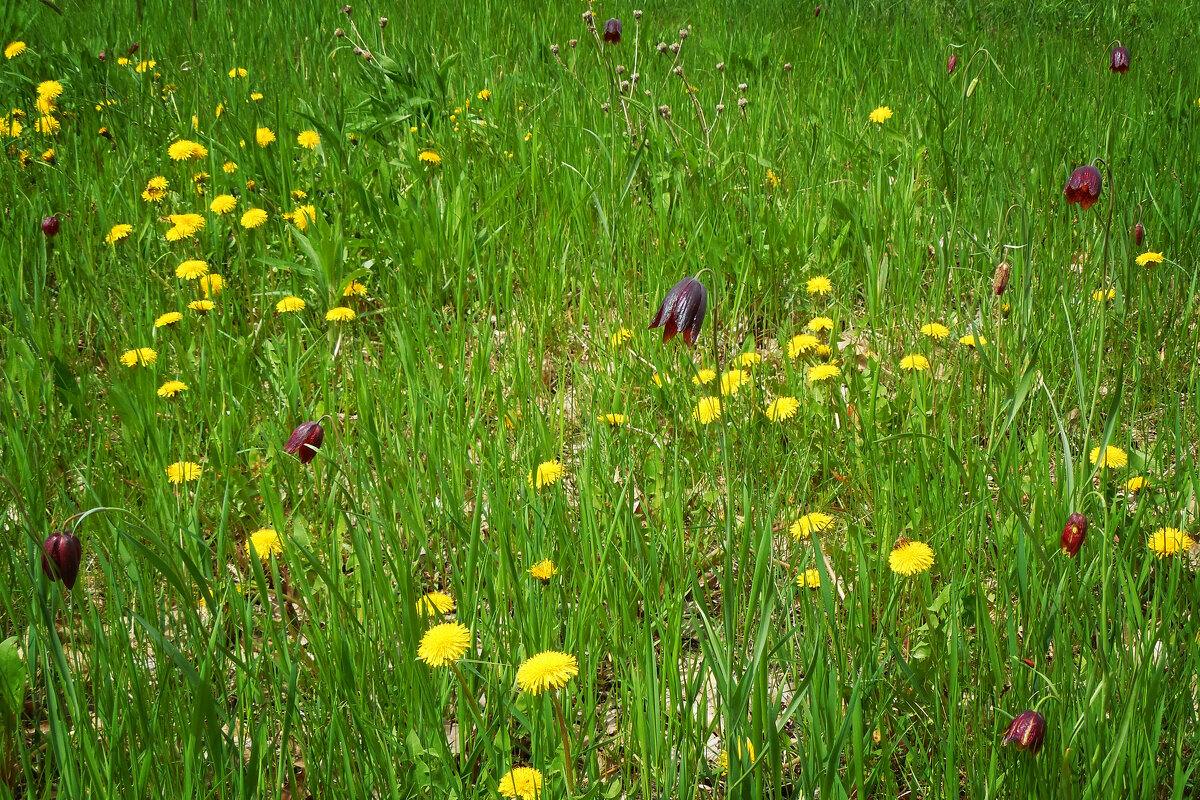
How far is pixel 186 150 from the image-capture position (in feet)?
9.72

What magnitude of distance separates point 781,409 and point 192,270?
1.56 meters

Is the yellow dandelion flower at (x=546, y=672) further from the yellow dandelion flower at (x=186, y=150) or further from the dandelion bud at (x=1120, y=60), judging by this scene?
the dandelion bud at (x=1120, y=60)

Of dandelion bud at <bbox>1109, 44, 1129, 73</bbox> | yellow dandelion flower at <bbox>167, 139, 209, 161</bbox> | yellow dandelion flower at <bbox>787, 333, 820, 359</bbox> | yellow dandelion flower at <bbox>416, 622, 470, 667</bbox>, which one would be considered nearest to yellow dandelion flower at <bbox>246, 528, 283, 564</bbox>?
yellow dandelion flower at <bbox>416, 622, 470, 667</bbox>

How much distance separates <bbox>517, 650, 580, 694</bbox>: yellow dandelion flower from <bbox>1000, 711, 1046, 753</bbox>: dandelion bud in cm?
52

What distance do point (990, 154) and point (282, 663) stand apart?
9.08 ft

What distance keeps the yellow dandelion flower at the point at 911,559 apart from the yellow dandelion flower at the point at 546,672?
0.53m

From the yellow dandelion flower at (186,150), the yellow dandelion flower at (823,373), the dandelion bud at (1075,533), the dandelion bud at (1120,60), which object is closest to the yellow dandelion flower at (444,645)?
the dandelion bud at (1075,533)

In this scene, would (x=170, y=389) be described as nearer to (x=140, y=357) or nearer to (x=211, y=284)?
(x=140, y=357)

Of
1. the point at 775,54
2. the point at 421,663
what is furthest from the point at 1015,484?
the point at 775,54

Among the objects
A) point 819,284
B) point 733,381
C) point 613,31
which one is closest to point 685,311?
point 733,381

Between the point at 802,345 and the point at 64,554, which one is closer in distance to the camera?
the point at 64,554

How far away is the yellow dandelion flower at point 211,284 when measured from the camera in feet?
7.93

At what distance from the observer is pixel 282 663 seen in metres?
1.31

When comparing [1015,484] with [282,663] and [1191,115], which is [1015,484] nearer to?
[282,663]
